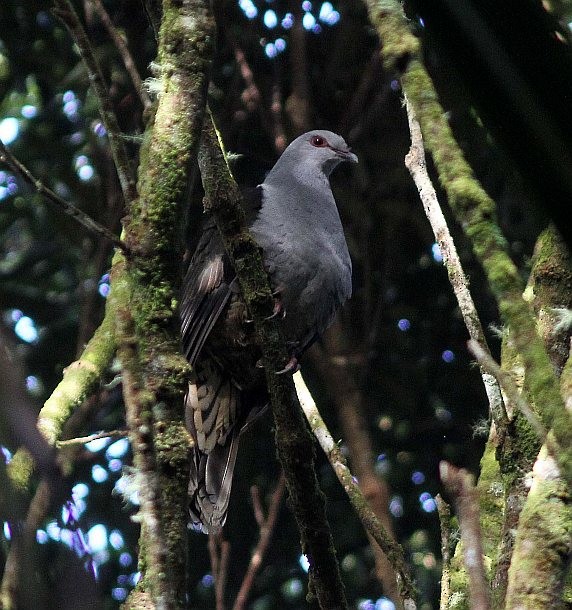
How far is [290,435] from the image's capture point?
3.12 m

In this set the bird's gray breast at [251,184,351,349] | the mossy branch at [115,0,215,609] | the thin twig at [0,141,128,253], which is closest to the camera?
the mossy branch at [115,0,215,609]

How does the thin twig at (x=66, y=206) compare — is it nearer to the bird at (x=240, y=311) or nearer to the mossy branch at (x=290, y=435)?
the mossy branch at (x=290, y=435)

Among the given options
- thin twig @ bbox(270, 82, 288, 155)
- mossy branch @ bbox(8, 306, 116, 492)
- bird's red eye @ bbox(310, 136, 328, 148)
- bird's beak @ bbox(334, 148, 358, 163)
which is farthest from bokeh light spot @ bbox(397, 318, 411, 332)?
mossy branch @ bbox(8, 306, 116, 492)

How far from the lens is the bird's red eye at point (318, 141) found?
5.31 meters

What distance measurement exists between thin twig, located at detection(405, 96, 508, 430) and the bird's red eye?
2151 millimetres

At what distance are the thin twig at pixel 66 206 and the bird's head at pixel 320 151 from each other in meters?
3.08

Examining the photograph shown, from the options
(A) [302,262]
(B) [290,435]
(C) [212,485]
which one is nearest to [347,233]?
(A) [302,262]

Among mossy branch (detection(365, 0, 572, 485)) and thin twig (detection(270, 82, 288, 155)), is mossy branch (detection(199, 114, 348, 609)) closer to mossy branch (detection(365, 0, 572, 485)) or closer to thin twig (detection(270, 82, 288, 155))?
mossy branch (detection(365, 0, 572, 485))

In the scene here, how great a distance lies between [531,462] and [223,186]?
1.16 metres

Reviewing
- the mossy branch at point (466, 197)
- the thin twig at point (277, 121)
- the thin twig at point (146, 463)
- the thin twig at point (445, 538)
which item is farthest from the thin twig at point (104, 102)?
the thin twig at point (277, 121)

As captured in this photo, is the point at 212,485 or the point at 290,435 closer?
the point at 290,435

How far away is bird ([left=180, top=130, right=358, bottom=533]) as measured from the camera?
4262 mm

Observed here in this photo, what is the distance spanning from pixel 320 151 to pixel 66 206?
3383 mm

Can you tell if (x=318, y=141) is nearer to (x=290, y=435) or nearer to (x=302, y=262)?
(x=302, y=262)
